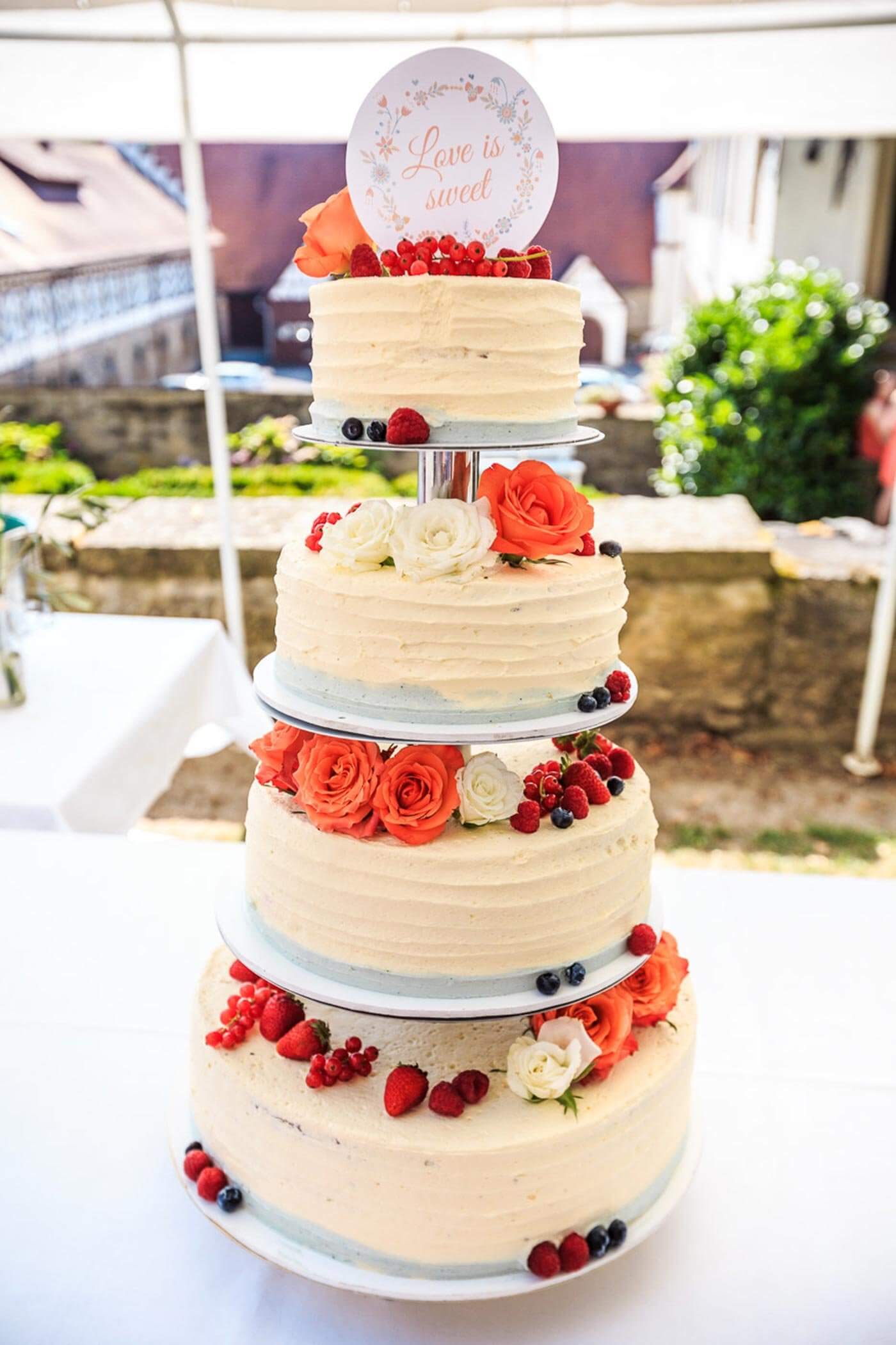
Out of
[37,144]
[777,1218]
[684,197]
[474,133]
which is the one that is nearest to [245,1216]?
[777,1218]

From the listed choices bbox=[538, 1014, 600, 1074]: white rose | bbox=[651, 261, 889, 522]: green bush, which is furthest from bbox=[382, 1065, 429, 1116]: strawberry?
bbox=[651, 261, 889, 522]: green bush

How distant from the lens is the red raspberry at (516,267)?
1629mm

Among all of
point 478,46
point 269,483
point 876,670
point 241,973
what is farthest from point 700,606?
point 241,973

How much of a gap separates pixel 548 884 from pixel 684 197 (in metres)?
22.0

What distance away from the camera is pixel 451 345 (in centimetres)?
155

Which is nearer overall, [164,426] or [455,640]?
[455,640]

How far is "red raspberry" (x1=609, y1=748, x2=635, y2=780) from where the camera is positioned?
192cm

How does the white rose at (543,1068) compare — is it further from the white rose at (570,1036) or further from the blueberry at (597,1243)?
the blueberry at (597,1243)

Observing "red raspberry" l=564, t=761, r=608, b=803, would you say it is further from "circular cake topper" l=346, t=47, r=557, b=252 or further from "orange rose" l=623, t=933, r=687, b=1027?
"circular cake topper" l=346, t=47, r=557, b=252

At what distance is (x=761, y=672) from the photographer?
18.7ft

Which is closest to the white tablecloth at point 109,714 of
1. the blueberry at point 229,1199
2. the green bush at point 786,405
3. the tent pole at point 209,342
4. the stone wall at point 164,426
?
the tent pole at point 209,342

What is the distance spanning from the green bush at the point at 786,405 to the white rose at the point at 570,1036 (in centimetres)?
651

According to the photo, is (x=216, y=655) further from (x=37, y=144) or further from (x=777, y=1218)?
(x=37, y=144)

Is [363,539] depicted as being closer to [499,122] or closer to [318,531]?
[318,531]
